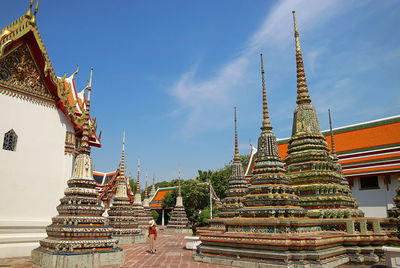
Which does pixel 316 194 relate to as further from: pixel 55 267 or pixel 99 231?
pixel 55 267

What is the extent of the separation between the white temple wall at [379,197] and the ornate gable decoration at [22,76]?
64.8 ft

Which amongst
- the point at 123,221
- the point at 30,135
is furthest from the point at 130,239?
the point at 30,135

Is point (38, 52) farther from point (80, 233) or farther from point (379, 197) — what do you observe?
point (379, 197)

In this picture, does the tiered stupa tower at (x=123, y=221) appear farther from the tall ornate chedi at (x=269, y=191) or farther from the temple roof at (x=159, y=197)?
the temple roof at (x=159, y=197)

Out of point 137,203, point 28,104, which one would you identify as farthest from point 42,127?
point 137,203

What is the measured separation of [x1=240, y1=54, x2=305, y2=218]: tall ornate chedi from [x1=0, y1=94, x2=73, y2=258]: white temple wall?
702 cm

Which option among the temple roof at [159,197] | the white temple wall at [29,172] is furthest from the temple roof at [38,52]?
the temple roof at [159,197]

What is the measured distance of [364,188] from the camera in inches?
813

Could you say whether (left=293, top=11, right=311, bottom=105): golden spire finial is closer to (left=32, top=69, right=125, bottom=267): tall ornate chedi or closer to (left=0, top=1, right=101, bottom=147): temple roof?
(left=0, top=1, right=101, bottom=147): temple roof

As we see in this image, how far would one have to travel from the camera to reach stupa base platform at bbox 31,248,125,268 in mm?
7773

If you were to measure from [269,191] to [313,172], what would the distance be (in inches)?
124

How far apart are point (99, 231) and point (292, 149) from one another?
8057mm

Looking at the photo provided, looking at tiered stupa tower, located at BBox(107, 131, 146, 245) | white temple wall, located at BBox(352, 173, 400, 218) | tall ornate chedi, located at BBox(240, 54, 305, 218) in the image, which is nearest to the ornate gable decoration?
tiered stupa tower, located at BBox(107, 131, 146, 245)

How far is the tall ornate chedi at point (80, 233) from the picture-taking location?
7.97 m
